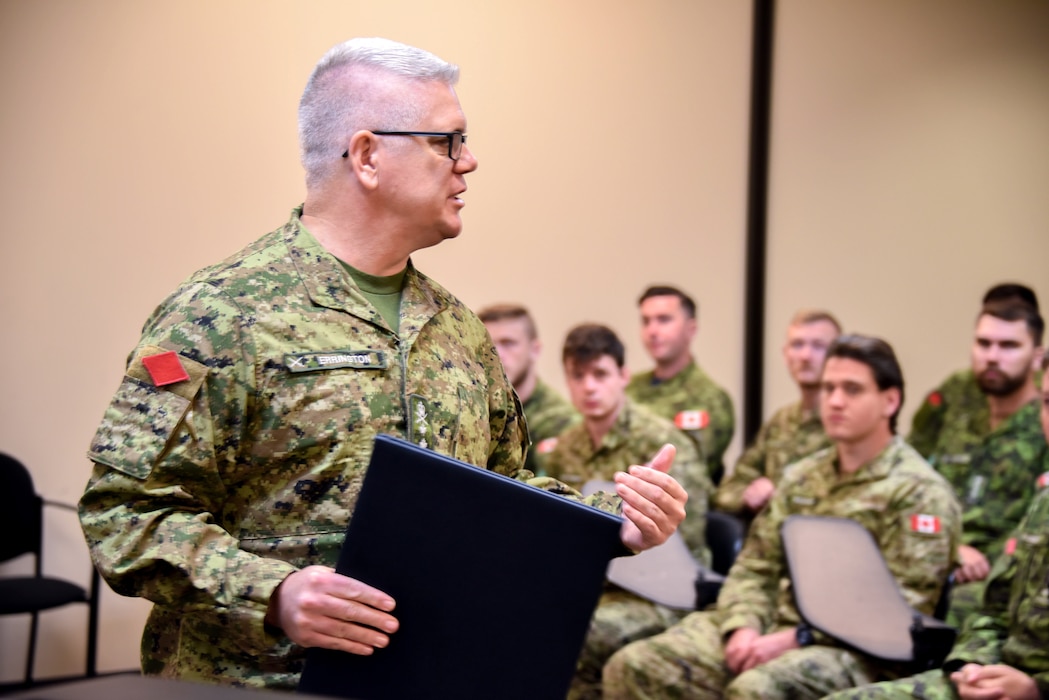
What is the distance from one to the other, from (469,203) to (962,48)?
2418 mm

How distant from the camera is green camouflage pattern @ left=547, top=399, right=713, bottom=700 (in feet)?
11.5

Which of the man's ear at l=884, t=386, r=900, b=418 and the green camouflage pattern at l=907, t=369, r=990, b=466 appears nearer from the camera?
the man's ear at l=884, t=386, r=900, b=418

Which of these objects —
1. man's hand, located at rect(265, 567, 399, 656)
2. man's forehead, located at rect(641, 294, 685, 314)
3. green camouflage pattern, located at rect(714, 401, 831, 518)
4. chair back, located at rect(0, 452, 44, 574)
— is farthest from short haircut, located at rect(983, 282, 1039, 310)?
chair back, located at rect(0, 452, 44, 574)

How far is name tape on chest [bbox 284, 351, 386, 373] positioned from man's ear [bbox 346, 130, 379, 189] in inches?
8.8

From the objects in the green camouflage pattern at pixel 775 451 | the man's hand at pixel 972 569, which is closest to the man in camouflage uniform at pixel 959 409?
the green camouflage pattern at pixel 775 451

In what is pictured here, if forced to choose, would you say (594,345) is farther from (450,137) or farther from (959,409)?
(450,137)

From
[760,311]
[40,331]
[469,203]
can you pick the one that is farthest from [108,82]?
[760,311]

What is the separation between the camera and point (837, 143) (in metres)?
5.46

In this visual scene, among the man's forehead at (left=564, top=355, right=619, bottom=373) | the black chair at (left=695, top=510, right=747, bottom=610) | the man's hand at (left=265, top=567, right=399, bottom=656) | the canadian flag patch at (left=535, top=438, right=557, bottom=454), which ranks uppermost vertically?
the man's forehead at (left=564, top=355, right=619, bottom=373)

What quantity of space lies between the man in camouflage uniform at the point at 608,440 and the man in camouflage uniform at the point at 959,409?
108cm

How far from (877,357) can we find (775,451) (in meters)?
1.13

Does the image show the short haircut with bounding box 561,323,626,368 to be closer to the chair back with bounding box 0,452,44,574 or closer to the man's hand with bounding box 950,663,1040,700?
the man's hand with bounding box 950,663,1040,700

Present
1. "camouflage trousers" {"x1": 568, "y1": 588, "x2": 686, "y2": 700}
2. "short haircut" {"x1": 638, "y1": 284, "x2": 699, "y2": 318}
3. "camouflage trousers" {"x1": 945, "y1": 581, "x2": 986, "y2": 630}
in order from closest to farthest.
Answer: "camouflage trousers" {"x1": 945, "y1": 581, "x2": 986, "y2": 630}
"camouflage trousers" {"x1": 568, "y1": 588, "x2": 686, "y2": 700}
"short haircut" {"x1": 638, "y1": 284, "x2": 699, "y2": 318}

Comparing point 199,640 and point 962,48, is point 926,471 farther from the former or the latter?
point 962,48
